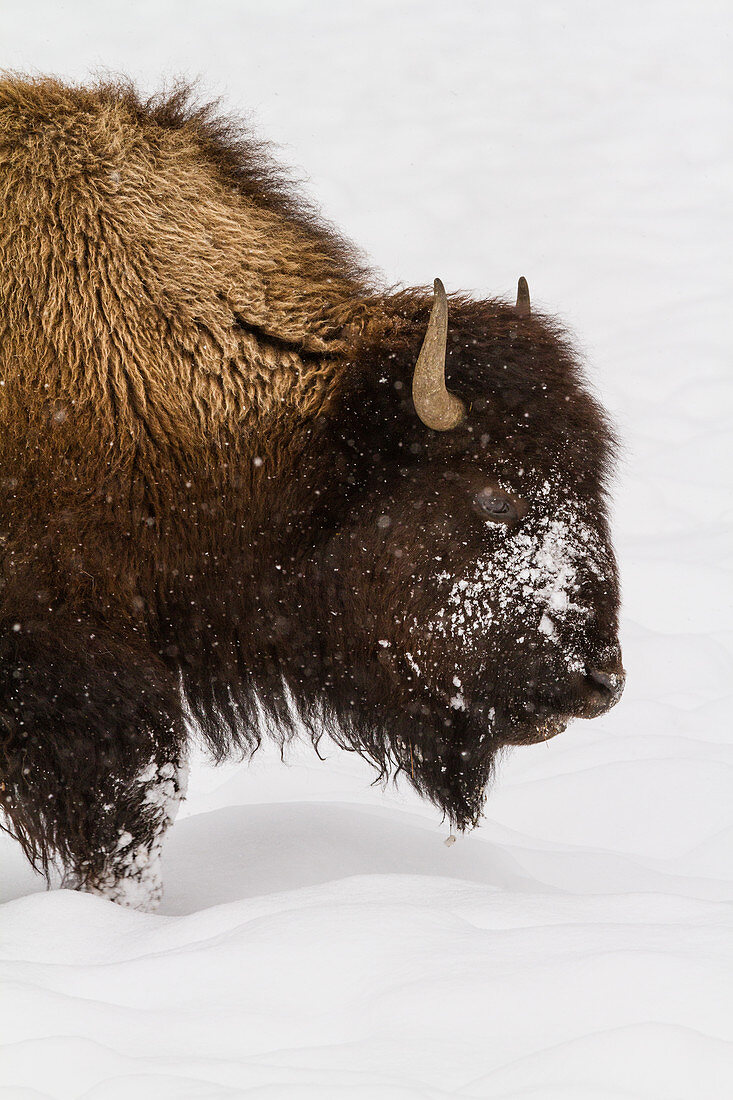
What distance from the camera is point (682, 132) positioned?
10758 mm

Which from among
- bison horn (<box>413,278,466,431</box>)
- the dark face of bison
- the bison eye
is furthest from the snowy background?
bison horn (<box>413,278,466,431</box>)

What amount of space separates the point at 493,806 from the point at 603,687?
4.25 feet

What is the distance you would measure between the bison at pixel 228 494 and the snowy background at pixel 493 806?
0.51 meters

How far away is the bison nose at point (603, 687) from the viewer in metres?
2.99

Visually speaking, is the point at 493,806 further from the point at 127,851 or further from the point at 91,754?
the point at 91,754

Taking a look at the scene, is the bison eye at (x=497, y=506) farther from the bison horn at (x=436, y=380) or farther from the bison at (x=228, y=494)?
the bison horn at (x=436, y=380)

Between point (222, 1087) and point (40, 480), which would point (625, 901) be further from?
point (40, 480)

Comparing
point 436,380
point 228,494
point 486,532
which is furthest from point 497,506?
point 228,494

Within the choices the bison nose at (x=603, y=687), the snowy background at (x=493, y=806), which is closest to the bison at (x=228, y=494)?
the bison nose at (x=603, y=687)

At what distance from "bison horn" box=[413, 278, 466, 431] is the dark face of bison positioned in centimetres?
6

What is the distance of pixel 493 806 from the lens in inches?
162

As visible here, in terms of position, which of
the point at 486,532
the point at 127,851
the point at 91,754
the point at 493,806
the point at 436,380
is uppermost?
the point at 436,380

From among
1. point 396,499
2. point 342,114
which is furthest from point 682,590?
point 342,114

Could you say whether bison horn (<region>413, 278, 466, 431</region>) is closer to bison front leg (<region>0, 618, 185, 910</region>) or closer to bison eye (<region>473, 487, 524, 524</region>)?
bison eye (<region>473, 487, 524, 524</region>)
